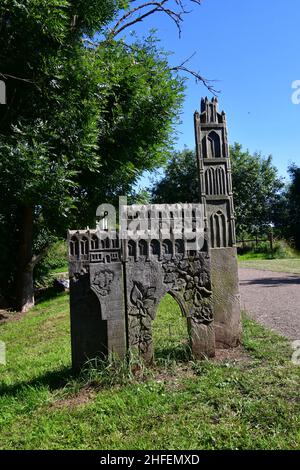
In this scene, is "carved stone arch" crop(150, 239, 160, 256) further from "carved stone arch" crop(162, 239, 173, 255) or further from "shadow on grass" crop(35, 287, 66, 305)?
"shadow on grass" crop(35, 287, 66, 305)

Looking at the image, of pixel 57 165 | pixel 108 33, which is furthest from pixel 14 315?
pixel 108 33

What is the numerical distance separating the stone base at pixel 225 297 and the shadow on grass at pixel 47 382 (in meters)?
2.00

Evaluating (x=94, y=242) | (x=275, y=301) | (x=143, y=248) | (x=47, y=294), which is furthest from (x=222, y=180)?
(x=47, y=294)

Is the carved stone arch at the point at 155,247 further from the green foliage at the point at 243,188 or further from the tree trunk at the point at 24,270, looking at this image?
the green foliage at the point at 243,188

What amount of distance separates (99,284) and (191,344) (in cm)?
139

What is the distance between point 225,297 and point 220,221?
103 cm

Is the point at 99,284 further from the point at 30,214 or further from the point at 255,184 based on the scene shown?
the point at 255,184

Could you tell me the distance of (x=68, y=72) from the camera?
832 centimetres

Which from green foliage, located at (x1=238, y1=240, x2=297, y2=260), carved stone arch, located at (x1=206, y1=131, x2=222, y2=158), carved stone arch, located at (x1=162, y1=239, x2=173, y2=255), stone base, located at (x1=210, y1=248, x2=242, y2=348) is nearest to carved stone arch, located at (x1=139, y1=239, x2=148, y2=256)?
carved stone arch, located at (x1=162, y1=239, x2=173, y2=255)

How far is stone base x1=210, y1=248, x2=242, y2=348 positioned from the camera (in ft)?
16.5

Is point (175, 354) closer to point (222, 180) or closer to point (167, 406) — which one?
point (167, 406)

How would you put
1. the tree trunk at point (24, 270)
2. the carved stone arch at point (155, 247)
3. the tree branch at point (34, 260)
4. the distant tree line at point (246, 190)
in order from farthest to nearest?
the distant tree line at point (246, 190)
the tree branch at point (34, 260)
the tree trunk at point (24, 270)
the carved stone arch at point (155, 247)

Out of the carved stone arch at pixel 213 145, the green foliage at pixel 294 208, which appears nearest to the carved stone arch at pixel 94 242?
the carved stone arch at pixel 213 145

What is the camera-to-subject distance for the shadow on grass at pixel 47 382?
4410 millimetres
